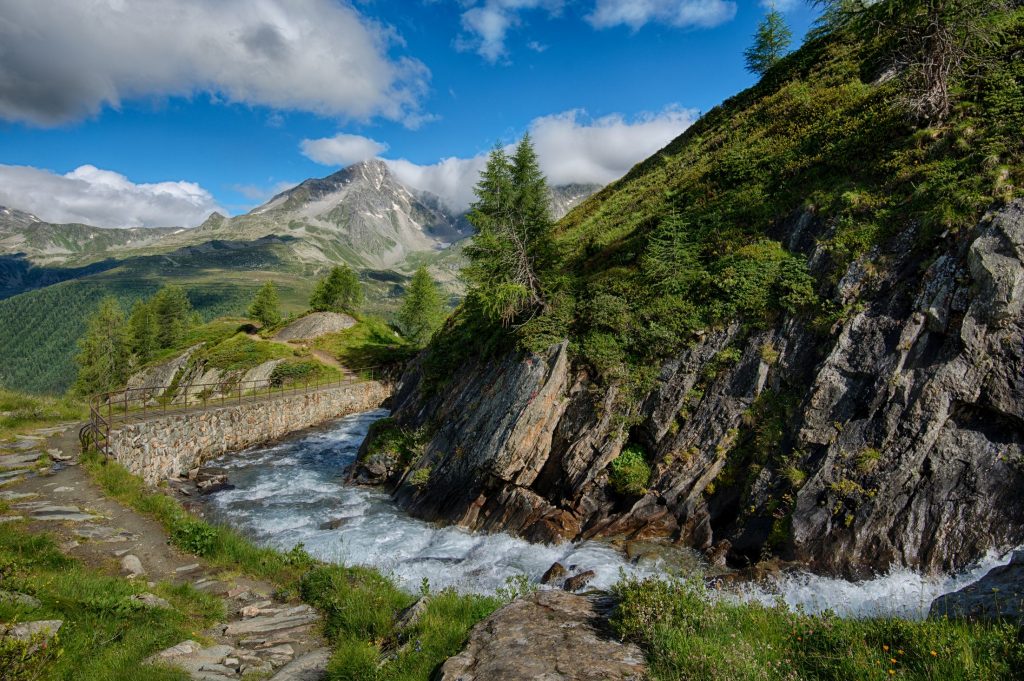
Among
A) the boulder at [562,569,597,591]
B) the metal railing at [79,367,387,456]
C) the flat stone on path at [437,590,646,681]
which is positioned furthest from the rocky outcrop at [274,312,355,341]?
the flat stone on path at [437,590,646,681]

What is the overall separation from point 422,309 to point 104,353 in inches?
2004

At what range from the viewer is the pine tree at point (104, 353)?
2758 inches

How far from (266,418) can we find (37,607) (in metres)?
30.4

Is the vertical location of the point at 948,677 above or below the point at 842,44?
below

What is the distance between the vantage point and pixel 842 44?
29844 mm

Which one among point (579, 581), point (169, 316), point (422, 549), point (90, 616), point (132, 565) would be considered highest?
point (169, 316)

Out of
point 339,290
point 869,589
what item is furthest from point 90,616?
point 339,290

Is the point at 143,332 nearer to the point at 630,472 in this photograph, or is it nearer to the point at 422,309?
the point at 422,309

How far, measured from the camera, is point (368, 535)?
1727 cm

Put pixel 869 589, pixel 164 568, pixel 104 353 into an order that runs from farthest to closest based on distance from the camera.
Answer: pixel 104 353 → pixel 164 568 → pixel 869 589

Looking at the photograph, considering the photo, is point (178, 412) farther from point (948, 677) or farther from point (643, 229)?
point (948, 677)

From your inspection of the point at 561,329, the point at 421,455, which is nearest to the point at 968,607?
the point at 561,329

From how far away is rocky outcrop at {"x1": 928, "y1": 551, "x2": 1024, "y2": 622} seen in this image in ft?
18.3

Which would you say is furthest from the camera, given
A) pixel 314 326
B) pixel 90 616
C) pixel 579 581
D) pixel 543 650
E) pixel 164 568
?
pixel 314 326
